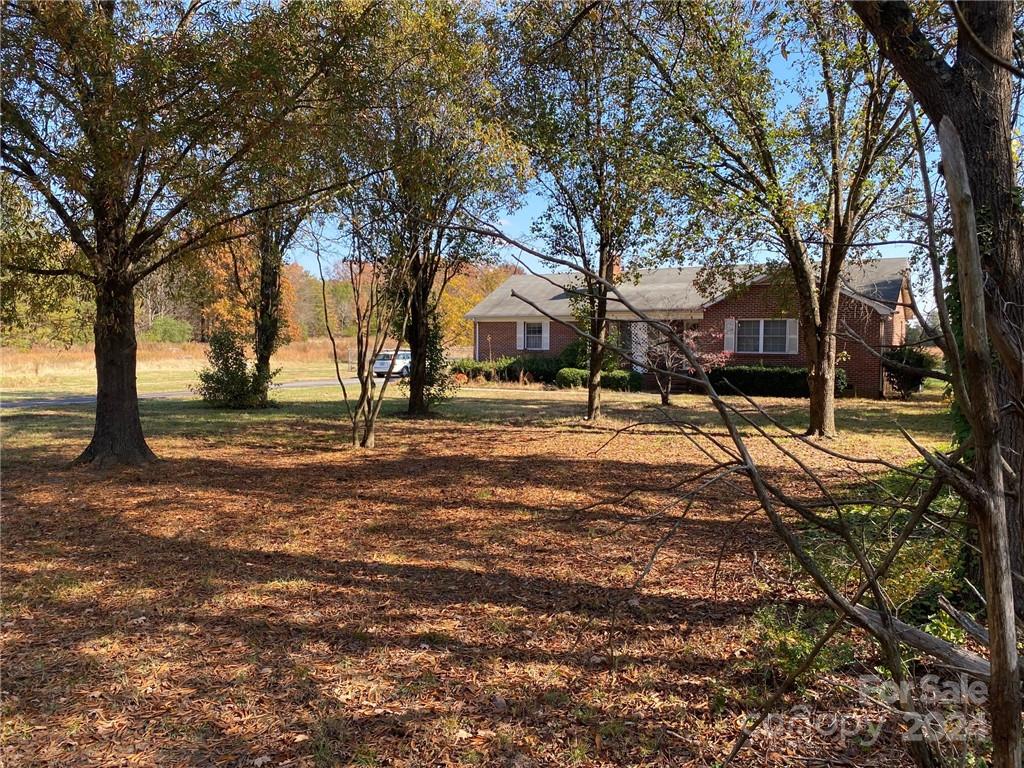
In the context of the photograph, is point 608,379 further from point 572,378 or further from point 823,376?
point 823,376

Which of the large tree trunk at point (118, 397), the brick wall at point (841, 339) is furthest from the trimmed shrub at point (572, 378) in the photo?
the large tree trunk at point (118, 397)

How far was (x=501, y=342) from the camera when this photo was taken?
96.4 feet

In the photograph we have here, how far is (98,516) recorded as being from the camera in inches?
A: 260

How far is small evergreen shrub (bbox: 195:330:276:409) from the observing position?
699 inches

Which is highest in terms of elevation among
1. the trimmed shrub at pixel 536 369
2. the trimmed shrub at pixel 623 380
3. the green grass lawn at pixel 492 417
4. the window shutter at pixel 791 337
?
the window shutter at pixel 791 337

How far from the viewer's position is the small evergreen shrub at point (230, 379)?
17766 mm

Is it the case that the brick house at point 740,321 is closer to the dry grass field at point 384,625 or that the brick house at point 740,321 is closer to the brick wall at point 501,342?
the brick wall at point 501,342

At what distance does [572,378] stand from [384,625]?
20.8 m

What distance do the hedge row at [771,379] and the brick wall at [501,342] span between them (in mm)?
8268

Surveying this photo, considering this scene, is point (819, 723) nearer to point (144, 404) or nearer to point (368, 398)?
point (368, 398)

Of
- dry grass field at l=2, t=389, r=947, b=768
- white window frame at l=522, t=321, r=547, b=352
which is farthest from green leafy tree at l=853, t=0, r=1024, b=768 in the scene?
white window frame at l=522, t=321, r=547, b=352

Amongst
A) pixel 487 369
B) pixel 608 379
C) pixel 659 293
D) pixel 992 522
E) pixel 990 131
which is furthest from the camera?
pixel 487 369

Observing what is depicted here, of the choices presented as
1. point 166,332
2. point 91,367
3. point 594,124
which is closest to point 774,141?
point 594,124

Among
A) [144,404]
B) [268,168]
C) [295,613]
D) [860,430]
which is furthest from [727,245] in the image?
[144,404]
